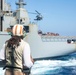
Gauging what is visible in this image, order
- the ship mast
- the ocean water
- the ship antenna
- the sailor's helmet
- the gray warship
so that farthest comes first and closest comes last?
the ship antenna < the ship mast < the gray warship < the ocean water < the sailor's helmet

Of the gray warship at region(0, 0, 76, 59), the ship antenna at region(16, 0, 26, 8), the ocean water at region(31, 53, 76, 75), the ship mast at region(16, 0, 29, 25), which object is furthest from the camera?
the ship antenna at region(16, 0, 26, 8)

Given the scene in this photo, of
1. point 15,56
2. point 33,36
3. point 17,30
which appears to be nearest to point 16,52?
point 15,56

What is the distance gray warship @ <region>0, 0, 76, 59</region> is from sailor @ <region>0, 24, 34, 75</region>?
875 inches

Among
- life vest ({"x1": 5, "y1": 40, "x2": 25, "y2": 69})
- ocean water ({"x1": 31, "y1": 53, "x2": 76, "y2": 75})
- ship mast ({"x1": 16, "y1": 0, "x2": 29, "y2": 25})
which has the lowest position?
ocean water ({"x1": 31, "y1": 53, "x2": 76, "y2": 75})

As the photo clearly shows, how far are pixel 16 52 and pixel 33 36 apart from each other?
80.2 ft

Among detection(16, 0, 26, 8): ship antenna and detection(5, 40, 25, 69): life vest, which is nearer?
detection(5, 40, 25, 69): life vest

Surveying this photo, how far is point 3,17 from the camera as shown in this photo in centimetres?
2772

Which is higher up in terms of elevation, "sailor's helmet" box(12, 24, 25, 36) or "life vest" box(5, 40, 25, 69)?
"sailor's helmet" box(12, 24, 25, 36)

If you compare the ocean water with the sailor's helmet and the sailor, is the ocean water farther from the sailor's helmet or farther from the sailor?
the sailor's helmet

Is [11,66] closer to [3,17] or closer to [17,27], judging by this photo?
[17,27]

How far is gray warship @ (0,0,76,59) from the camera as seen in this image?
2773 centimetres

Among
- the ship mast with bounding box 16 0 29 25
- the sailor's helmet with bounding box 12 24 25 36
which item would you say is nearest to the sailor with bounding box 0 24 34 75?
the sailor's helmet with bounding box 12 24 25 36

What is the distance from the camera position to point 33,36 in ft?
91.9

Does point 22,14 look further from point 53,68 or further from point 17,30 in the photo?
point 17,30
